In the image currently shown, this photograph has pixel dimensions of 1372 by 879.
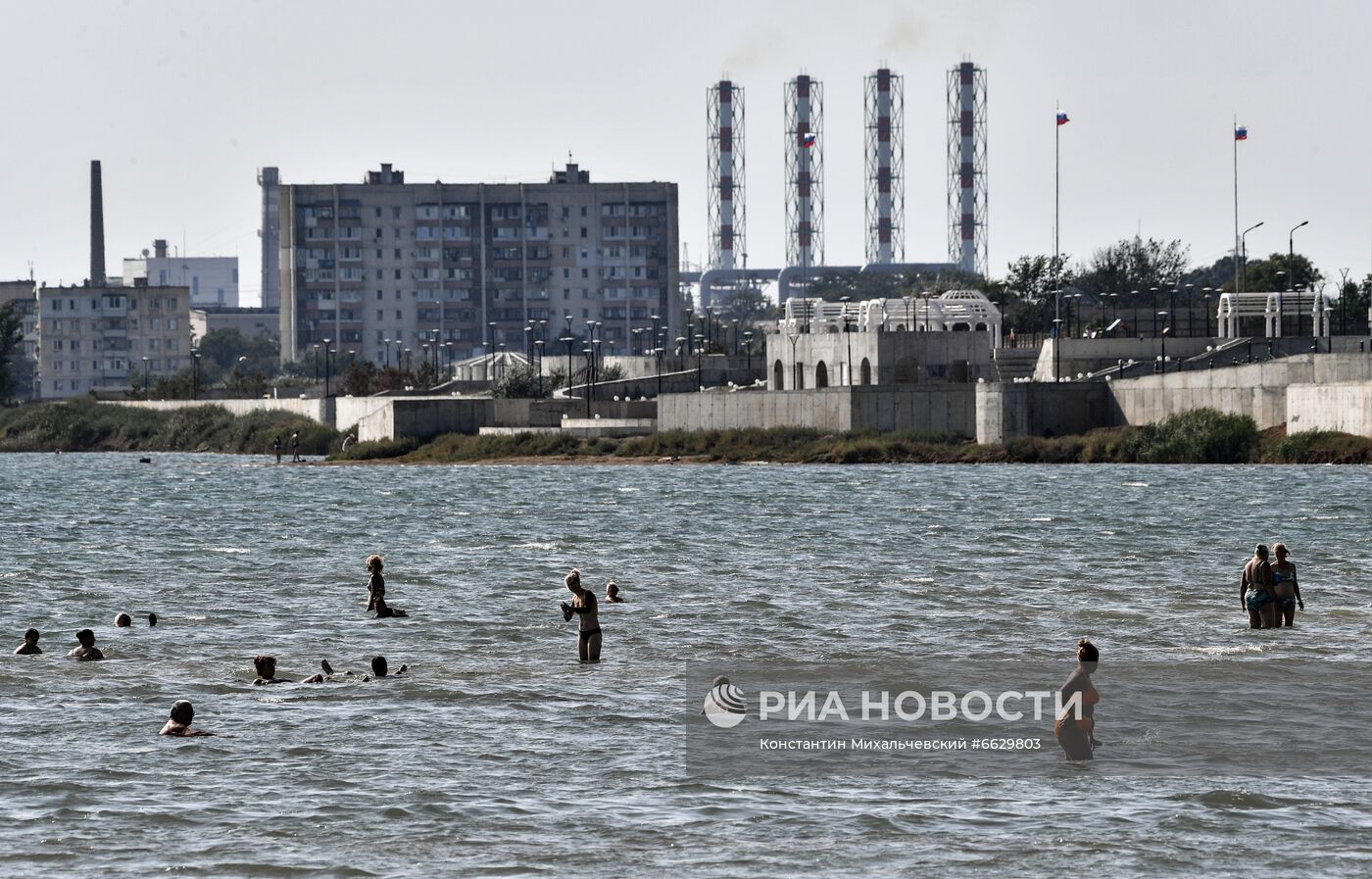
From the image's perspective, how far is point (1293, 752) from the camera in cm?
2758

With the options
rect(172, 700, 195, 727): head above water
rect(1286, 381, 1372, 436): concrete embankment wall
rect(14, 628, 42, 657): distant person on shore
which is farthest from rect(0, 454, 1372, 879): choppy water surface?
rect(1286, 381, 1372, 436): concrete embankment wall

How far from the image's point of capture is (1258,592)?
129 ft

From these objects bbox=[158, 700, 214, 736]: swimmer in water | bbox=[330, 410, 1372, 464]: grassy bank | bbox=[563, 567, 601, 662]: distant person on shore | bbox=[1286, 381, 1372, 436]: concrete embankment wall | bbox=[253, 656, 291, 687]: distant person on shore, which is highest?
bbox=[1286, 381, 1372, 436]: concrete embankment wall

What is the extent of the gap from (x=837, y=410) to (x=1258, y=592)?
82449 mm

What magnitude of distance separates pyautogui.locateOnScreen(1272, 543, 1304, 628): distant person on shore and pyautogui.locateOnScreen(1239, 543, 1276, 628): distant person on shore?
8 cm

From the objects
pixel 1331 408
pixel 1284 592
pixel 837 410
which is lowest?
pixel 1284 592

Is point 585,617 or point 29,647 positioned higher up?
point 585,617

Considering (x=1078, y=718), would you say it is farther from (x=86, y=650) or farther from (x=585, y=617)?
(x=86, y=650)

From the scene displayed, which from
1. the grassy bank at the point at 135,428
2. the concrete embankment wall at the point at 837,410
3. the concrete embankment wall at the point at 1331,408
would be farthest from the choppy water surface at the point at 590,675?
the grassy bank at the point at 135,428

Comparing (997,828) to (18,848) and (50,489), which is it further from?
(50,489)

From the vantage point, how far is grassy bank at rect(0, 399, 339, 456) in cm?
16375

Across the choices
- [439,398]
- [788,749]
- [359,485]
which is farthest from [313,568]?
[439,398]

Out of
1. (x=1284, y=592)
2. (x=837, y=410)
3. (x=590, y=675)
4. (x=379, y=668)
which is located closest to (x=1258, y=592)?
(x=1284, y=592)

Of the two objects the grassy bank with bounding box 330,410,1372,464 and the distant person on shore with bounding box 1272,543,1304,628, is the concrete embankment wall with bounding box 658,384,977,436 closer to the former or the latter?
the grassy bank with bounding box 330,410,1372,464
